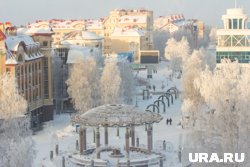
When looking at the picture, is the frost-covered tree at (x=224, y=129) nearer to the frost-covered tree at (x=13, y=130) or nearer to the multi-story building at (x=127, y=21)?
the frost-covered tree at (x=13, y=130)

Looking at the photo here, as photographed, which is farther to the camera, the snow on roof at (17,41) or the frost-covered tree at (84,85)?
the frost-covered tree at (84,85)

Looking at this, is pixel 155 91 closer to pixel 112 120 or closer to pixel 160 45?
pixel 112 120

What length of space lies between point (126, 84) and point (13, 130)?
87.5 ft

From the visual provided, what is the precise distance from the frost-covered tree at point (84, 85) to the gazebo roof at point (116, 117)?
13.9 metres

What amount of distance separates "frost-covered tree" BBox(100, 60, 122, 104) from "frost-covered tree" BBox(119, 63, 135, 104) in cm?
276

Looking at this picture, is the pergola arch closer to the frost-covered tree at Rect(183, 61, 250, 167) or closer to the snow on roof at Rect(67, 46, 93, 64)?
the frost-covered tree at Rect(183, 61, 250, 167)

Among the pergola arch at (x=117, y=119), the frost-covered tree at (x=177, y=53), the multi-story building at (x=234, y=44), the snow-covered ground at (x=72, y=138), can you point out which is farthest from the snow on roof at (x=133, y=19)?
the pergola arch at (x=117, y=119)

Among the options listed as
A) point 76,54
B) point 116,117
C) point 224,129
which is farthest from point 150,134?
point 76,54

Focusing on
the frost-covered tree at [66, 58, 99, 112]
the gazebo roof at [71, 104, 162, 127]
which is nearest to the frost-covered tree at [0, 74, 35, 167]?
the gazebo roof at [71, 104, 162, 127]

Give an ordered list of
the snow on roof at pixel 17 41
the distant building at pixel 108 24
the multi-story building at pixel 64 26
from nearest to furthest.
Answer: the snow on roof at pixel 17 41, the distant building at pixel 108 24, the multi-story building at pixel 64 26

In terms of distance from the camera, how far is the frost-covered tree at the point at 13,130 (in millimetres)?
25531

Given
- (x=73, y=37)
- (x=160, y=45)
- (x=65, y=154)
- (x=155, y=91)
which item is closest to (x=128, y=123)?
(x=65, y=154)

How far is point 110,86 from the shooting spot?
171 feet

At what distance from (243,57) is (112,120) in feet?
93.9
